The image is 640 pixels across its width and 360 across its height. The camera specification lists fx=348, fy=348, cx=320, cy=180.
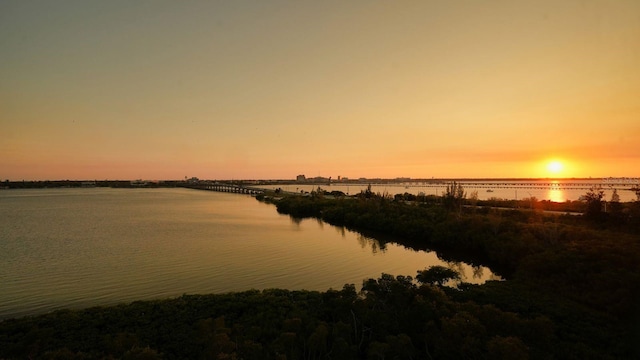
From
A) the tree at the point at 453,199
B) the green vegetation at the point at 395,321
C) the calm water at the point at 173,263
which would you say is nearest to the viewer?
the green vegetation at the point at 395,321

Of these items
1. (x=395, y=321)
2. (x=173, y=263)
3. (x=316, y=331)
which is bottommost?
(x=173, y=263)

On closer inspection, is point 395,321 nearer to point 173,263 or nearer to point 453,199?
point 173,263

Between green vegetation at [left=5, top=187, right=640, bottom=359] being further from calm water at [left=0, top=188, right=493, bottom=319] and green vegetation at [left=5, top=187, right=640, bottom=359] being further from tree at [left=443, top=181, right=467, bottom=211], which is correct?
tree at [left=443, top=181, right=467, bottom=211]

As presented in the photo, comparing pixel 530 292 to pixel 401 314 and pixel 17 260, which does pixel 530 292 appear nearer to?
pixel 401 314

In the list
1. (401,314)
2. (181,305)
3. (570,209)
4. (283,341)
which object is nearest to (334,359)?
(283,341)

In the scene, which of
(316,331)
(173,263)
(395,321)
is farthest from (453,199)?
(316,331)

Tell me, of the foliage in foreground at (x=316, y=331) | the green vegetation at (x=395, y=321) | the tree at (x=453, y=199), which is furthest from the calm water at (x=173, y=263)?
the tree at (x=453, y=199)

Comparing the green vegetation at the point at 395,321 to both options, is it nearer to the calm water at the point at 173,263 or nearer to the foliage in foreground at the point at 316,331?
the foliage in foreground at the point at 316,331

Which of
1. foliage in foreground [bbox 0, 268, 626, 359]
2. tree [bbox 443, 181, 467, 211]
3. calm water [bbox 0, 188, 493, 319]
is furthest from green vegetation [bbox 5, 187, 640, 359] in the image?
tree [bbox 443, 181, 467, 211]
